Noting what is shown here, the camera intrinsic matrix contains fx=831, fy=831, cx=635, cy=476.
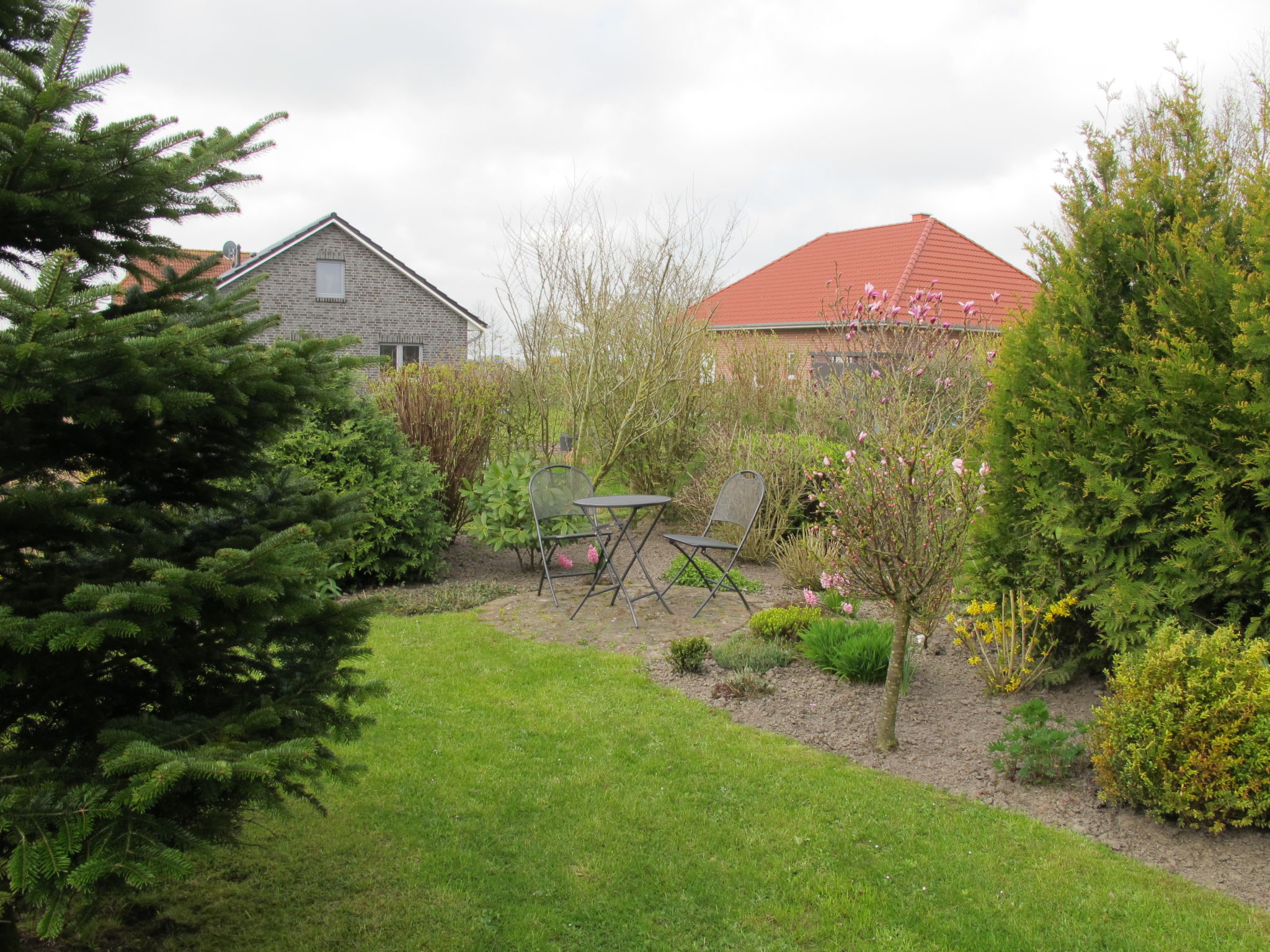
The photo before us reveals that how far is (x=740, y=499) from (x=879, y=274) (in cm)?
1613

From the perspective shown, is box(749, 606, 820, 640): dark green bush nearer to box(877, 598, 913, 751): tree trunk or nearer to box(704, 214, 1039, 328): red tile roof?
box(877, 598, 913, 751): tree trunk

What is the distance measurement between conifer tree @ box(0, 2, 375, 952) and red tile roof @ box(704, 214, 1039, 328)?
17.0 m

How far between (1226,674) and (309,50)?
4.55 m

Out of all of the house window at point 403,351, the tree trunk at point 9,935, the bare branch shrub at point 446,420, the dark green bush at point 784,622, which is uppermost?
the house window at point 403,351

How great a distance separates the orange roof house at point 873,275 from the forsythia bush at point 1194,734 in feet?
52.0

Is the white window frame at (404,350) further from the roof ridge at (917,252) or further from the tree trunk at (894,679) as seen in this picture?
the tree trunk at (894,679)

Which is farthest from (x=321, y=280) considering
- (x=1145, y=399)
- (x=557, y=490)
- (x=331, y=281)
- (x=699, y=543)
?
(x=1145, y=399)

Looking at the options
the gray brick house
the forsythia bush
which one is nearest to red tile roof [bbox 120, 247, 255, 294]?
the forsythia bush

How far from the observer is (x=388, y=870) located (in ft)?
9.87

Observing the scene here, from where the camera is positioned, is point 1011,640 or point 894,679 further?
point 1011,640

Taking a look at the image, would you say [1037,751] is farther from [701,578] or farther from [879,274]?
[879,274]

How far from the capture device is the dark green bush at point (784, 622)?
18.6 ft

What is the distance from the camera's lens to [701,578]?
304 inches

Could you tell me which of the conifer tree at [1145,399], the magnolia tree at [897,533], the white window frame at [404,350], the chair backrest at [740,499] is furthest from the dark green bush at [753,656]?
the white window frame at [404,350]
